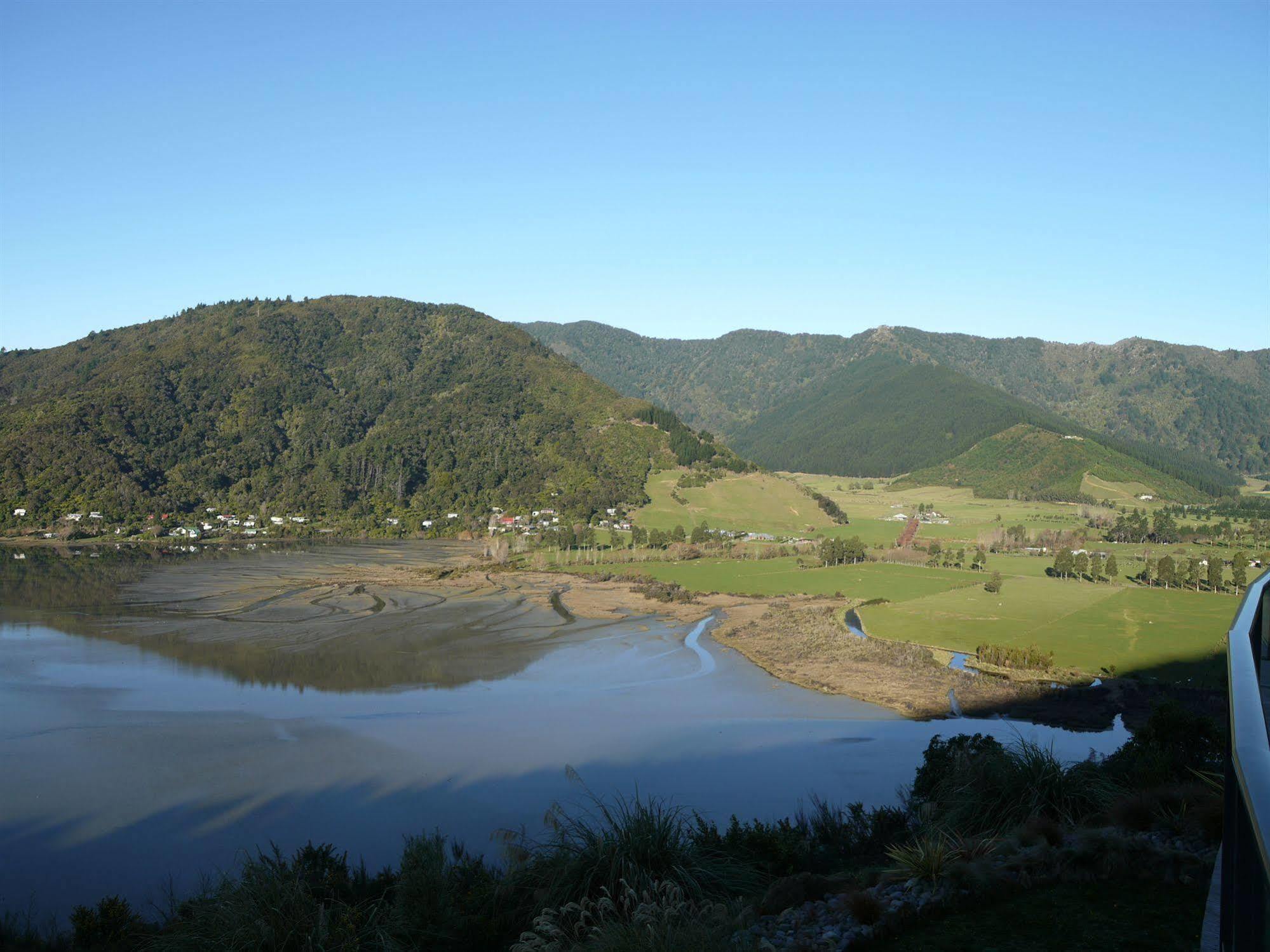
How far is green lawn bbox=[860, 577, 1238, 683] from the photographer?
112ft

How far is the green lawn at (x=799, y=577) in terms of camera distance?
5450 centimetres

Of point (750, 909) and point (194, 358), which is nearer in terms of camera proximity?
point (750, 909)

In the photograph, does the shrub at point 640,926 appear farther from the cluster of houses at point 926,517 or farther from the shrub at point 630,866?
the cluster of houses at point 926,517

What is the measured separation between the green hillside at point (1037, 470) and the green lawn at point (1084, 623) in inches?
3051

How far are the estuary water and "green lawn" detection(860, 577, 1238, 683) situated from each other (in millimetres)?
9369

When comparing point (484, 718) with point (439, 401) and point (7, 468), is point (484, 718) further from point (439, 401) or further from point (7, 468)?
point (439, 401)

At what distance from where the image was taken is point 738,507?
305 ft

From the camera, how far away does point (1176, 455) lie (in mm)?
172625

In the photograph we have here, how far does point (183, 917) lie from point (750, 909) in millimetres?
6768

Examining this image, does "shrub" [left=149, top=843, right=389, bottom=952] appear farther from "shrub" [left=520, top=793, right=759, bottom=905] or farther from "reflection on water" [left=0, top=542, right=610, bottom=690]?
"reflection on water" [left=0, top=542, right=610, bottom=690]

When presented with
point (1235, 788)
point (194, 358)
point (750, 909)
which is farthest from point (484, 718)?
point (194, 358)

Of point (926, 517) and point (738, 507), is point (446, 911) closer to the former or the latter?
point (738, 507)

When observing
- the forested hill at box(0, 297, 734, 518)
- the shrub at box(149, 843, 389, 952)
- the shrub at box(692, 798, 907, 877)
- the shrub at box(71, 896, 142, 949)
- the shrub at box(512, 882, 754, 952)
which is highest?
the forested hill at box(0, 297, 734, 518)

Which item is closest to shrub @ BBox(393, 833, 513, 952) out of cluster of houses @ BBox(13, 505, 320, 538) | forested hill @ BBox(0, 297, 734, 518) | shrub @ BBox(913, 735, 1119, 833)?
shrub @ BBox(913, 735, 1119, 833)
